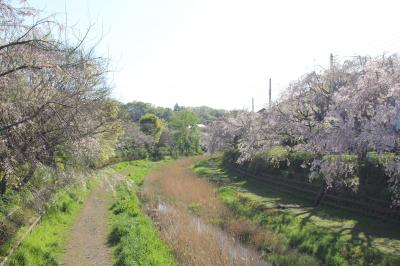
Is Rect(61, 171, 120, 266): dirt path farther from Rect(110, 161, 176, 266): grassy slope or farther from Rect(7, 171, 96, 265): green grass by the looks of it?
Rect(110, 161, 176, 266): grassy slope

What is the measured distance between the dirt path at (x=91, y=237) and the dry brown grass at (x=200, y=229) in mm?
2274

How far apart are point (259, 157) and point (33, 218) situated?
2270cm

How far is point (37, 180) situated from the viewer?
494 inches

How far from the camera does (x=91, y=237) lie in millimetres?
15805

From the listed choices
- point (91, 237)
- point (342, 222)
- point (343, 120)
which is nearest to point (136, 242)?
point (91, 237)

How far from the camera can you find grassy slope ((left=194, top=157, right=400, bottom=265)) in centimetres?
1316

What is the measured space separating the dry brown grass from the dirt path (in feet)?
7.46

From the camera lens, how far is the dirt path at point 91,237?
13.0 metres

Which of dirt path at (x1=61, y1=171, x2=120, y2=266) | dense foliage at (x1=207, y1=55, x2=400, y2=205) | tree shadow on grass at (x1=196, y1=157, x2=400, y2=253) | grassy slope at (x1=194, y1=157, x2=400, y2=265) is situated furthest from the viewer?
tree shadow on grass at (x1=196, y1=157, x2=400, y2=253)

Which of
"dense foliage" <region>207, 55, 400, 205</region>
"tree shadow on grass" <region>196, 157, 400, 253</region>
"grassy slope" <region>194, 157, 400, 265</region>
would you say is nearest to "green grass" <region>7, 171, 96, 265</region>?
"grassy slope" <region>194, 157, 400, 265</region>

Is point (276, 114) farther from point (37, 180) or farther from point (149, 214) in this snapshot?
point (37, 180)

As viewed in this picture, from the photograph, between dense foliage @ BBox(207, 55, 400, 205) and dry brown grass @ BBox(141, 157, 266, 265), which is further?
dry brown grass @ BBox(141, 157, 266, 265)

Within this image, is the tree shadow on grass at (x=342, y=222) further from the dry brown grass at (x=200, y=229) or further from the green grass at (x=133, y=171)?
the green grass at (x=133, y=171)

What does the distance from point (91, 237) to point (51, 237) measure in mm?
1557
